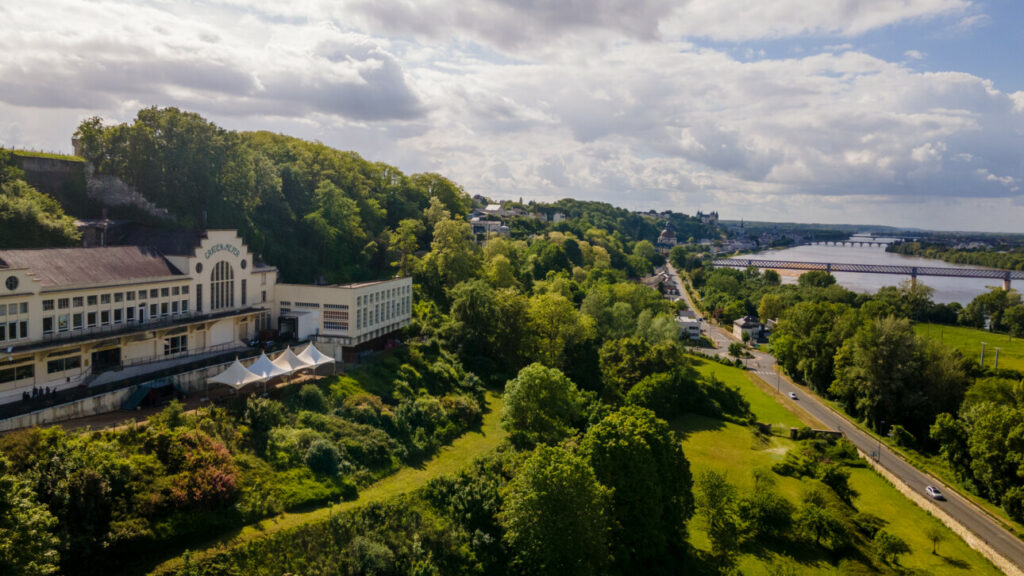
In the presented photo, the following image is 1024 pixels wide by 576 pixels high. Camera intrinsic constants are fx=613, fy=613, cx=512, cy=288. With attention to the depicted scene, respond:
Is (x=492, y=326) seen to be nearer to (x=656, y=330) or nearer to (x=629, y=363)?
(x=629, y=363)

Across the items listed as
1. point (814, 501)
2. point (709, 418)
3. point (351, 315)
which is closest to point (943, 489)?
point (814, 501)

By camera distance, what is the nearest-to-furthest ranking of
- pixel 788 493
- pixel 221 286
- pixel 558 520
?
pixel 558 520 → pixel 221 286 → pixel 788 493

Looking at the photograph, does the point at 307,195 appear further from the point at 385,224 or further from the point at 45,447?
the point at 45,447

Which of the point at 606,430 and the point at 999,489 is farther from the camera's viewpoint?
the point at 999,489

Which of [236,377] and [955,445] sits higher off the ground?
[236,377]

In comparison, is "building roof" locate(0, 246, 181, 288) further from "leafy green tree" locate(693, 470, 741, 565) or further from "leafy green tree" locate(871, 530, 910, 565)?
"leafy green tree" locate(871, 530, 910, 565)

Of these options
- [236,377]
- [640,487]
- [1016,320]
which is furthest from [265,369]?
[1016,320]
